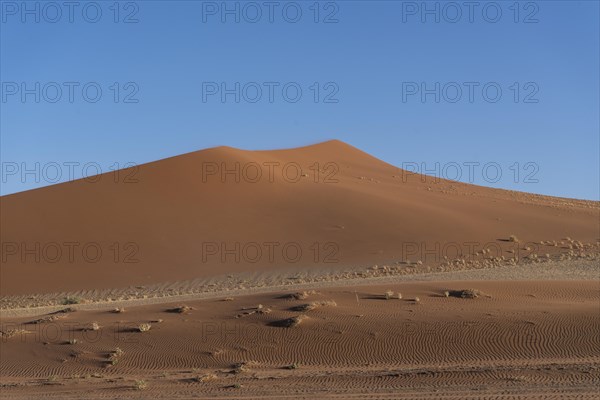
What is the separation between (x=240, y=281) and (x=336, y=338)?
16327mm

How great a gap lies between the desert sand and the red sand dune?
0.14m

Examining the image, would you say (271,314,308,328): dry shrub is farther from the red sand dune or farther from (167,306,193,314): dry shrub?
the red sand dune

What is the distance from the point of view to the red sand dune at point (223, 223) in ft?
116

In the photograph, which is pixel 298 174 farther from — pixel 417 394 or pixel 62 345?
pixel 417 394

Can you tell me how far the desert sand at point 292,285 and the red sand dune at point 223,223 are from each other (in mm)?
139

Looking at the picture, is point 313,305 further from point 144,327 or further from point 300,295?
point 144,327

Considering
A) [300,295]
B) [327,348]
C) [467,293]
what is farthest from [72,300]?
[467,293]

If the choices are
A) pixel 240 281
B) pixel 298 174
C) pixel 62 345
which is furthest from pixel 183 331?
pixel 298 174

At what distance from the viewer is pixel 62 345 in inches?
680

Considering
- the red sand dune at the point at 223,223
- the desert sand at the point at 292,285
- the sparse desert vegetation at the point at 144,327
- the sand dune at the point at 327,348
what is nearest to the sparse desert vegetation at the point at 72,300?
the desert sand at the point at 292,285

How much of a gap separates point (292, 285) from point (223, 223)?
1166 centimetres

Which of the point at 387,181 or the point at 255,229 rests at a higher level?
the point at 387,181

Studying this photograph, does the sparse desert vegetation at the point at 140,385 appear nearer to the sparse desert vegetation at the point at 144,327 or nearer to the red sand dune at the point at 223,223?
the sparse desert vegetation at the point at 144,327

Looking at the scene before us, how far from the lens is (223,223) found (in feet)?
131
